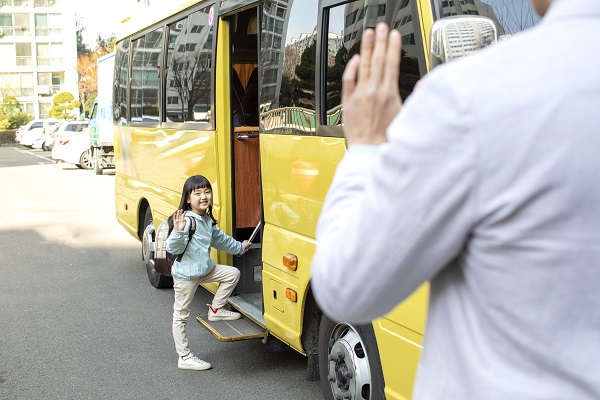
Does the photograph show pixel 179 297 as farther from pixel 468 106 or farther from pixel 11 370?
pixel 468 106

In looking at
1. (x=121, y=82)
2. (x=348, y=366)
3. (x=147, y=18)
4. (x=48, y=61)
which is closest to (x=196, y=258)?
(x=348, y=366)

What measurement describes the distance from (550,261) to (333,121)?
3012 millimetres

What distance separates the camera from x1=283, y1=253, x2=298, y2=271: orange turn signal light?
468cm

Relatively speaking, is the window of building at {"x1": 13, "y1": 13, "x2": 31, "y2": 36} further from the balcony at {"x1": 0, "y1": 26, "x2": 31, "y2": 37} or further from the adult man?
the adult man

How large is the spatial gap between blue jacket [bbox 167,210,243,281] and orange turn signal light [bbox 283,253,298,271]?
3.42 ft

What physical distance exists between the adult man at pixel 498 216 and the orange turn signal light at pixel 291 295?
3.42m

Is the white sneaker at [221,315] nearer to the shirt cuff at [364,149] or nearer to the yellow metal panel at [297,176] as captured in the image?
the yellow metal panel at [297,176]

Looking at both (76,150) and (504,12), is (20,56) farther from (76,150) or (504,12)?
(504,12)

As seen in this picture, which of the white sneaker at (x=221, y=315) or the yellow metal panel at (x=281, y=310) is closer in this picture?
the yellow metal panel at (x=281, y=310)

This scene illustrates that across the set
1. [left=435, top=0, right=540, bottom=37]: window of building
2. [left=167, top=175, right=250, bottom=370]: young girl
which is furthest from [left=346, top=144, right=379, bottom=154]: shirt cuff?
[left=167, top=175, right=250, bottom=370]: young girl

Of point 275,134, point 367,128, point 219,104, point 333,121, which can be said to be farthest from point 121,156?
Answer: point 367,128

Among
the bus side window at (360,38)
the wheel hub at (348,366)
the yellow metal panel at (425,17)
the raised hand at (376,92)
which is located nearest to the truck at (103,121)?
the bus side window at (360,38)

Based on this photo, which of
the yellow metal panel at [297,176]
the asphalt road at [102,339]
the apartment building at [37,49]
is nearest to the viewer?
the yellow metal panel at [297,176]

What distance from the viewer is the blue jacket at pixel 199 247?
5617 millimetres
